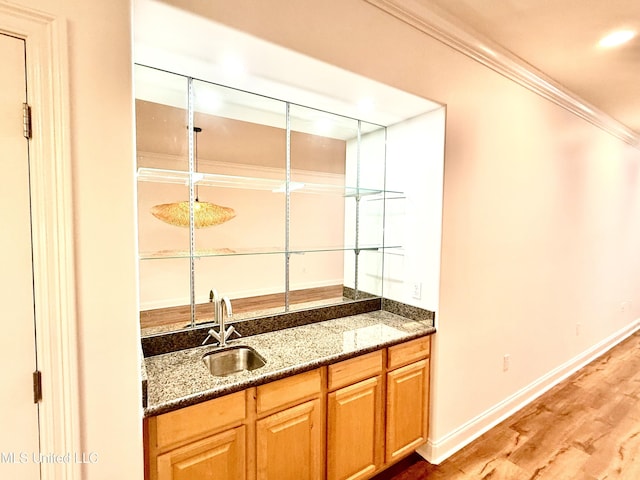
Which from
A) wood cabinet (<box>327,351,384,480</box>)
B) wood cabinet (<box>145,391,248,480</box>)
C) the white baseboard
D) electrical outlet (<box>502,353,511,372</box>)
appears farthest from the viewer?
electrical outlet (<box>502,353,511,372</box>)

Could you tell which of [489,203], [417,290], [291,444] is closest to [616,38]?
[489,203]

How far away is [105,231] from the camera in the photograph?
1.02 meters

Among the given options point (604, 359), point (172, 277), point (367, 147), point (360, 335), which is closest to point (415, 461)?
point (360, 335)

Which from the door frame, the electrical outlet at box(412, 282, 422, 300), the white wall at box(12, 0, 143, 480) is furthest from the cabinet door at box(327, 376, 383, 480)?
the door frame

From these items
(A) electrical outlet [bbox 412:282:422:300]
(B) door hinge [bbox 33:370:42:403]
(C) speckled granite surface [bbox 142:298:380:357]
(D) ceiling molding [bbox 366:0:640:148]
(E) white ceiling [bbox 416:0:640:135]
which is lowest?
(C) speckled granite surface [bbox 142:298:380:357]

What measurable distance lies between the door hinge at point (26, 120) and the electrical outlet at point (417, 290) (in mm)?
2033

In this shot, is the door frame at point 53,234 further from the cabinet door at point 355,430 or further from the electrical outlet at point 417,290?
the electrical outlet at point 417,290

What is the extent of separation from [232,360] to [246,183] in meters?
1.17

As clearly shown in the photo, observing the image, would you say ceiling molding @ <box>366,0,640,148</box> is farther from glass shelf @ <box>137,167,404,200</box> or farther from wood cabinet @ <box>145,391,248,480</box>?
wood cabinet @ <box>145,391,248,480</box>

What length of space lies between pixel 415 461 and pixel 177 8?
273 cm

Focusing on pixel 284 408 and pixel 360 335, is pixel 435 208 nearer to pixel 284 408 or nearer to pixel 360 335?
pixel 360 335

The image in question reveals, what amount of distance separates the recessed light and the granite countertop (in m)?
2.09

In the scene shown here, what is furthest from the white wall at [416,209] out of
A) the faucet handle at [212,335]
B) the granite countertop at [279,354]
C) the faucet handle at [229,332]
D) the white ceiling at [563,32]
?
the faucet handle at [212,335]

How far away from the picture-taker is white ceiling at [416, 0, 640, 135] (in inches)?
66.2
